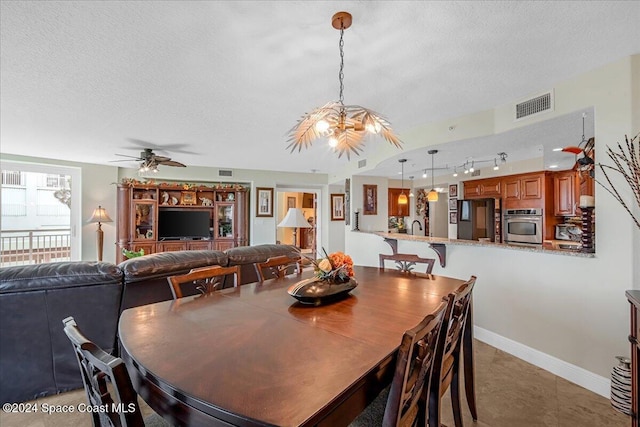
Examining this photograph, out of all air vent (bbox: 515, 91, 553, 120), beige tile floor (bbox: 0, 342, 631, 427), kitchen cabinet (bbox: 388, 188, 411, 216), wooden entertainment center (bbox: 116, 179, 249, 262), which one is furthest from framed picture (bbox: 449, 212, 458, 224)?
wooden entertainment center (bbox: 116, 179, 249, 262)

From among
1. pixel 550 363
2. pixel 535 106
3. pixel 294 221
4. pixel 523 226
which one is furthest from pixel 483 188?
pixel 294 221

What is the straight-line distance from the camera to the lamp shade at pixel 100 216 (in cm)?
555

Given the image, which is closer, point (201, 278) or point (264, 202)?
point (201, 278)

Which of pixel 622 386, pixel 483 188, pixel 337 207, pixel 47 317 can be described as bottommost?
pixel 622 386

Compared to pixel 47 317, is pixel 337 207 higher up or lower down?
higher up

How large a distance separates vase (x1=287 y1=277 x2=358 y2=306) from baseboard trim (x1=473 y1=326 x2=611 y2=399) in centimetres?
204

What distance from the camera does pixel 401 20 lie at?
1630 mm

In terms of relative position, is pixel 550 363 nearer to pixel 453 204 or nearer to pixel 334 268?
pixel 334 268

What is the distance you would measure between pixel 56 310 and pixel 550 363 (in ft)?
12.7

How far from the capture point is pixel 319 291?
159cm

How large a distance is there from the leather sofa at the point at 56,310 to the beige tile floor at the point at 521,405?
176 mm

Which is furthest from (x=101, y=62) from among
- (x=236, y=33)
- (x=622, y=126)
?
(x=622, y=126)

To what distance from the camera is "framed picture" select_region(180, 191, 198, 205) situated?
647cm

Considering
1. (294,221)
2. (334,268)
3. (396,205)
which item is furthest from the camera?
(396,205)
